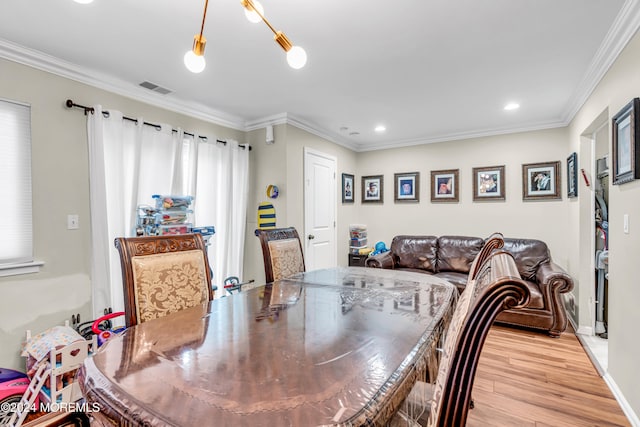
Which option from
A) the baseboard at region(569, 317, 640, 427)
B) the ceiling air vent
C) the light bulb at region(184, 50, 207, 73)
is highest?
the ceiling air vent

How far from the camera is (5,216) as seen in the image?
2104 millimetres

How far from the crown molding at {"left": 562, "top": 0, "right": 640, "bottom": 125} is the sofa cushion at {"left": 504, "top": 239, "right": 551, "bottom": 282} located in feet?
5.39

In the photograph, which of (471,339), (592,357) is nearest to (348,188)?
(592,357)

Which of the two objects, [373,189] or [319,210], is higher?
[373,189]

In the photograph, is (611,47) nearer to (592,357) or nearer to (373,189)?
(592,357)

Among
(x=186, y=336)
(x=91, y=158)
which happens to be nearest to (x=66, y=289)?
(x=91, y=158)

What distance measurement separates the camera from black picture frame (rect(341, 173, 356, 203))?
4.92 meters

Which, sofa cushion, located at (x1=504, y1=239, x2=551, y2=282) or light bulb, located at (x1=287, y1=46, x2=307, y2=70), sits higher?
light bulb, located at (x1=287, y1=46, x2=307, y2=70)

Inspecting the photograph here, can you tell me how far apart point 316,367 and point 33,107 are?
283 centimetres

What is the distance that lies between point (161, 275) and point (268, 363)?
0.96 metres

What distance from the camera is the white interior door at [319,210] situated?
3982 millimetres

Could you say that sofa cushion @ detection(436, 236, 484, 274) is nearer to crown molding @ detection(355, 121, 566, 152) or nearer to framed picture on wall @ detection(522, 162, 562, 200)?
framed picture on wall @ detection(522, 162, 562, 200)

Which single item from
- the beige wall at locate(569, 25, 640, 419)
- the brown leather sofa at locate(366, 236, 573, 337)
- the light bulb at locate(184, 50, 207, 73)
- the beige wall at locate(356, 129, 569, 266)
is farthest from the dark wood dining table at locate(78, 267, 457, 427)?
the beige wall at locate(356, 129, 569, 266)

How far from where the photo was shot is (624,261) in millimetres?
1912
